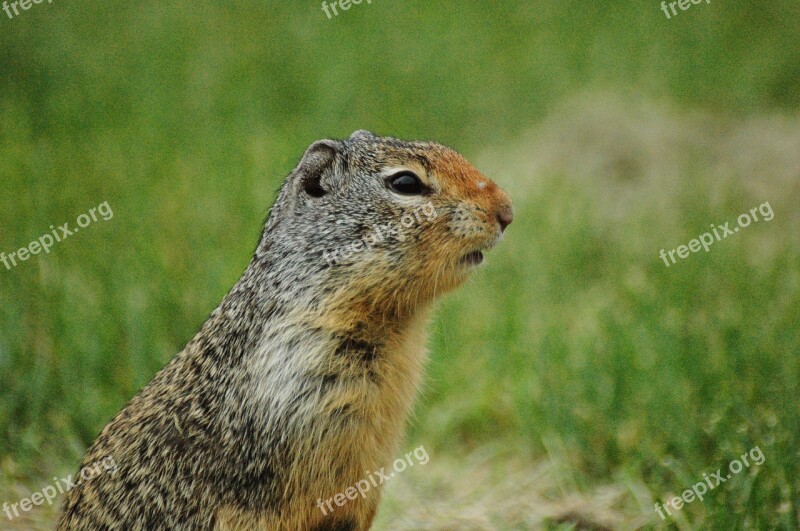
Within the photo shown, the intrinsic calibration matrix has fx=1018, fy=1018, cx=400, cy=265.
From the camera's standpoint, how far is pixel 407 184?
3996 mm

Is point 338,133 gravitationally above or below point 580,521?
above

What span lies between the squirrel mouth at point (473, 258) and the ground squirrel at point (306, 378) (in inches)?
0.4

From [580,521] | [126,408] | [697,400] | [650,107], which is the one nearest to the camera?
[126,408]

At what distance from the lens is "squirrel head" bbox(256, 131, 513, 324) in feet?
12.7

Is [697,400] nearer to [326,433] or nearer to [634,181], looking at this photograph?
[326,433]

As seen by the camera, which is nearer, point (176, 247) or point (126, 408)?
point (126, 408)

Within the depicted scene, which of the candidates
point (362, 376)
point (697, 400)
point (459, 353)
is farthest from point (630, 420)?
point (362, 376)

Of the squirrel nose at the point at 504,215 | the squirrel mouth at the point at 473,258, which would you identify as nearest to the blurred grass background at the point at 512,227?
the squirrel mouth at the point at 473,258

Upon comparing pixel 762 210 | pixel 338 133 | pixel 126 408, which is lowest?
pixel 126 408

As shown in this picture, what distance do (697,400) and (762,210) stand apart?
8.70 feet

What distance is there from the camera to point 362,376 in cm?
387

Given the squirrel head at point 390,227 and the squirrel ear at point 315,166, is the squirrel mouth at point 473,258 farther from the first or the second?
the squirrel ear at point 315,166

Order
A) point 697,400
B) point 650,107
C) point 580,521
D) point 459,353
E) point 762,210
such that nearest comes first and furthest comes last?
point 580,521 < point 697,400 < point 459,353 < point 762,210 < point 650,107

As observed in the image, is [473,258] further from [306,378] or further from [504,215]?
[306,378]
